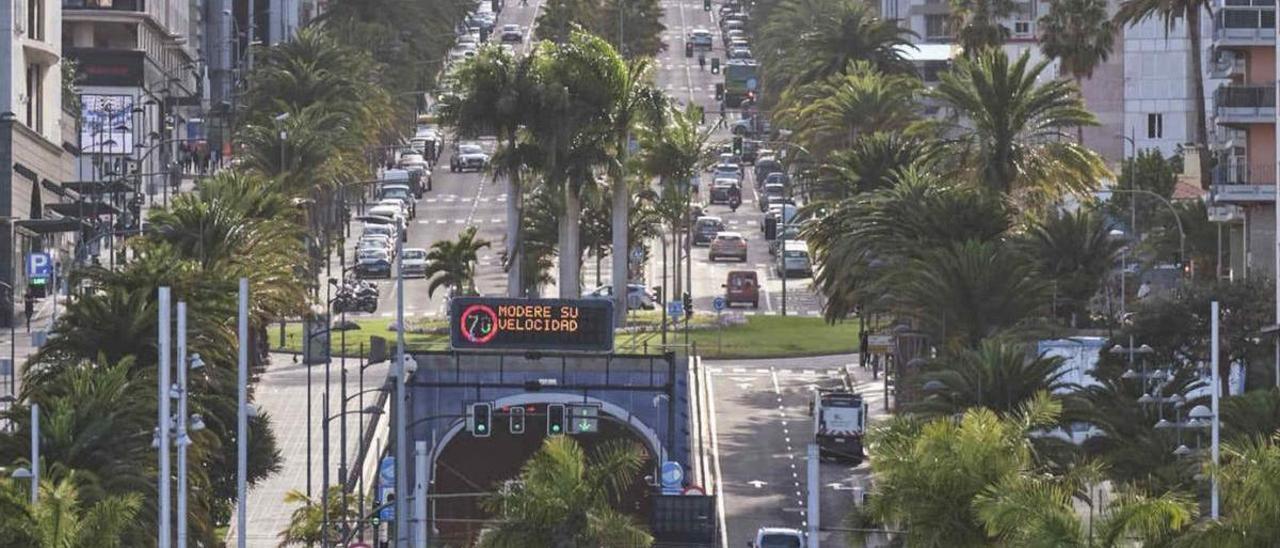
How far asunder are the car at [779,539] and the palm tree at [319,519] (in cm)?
976

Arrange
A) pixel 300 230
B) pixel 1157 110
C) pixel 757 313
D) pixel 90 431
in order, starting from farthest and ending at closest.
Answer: pixel 1157 110 → pixel 757 313 → pixel 300 230 → pixel 90 431

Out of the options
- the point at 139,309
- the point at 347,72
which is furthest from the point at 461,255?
the point at 139,309

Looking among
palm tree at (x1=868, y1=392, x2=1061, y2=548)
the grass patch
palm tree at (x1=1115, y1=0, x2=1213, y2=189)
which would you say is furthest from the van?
palm tree at (x1=868, y1=392, x2=1061, y2=548)

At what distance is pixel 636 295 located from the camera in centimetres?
15862

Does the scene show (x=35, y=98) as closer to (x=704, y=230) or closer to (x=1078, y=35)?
(x=704, y=230)

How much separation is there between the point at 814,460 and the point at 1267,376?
35929 mm

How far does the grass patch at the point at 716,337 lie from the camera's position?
138375mm

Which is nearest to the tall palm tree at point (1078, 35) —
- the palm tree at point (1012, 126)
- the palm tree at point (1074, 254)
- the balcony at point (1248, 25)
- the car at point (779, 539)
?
the palm tree at point (1012, 126)

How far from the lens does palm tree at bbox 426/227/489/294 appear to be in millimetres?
151750

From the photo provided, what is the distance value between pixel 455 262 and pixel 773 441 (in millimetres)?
34011

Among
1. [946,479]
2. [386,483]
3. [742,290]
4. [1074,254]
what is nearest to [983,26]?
[742,290]

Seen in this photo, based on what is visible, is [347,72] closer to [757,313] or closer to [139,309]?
[757,313]

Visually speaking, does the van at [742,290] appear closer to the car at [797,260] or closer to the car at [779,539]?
the car at [797,260]

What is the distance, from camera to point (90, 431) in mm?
85812
